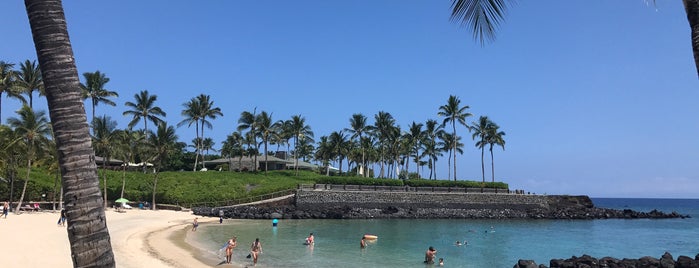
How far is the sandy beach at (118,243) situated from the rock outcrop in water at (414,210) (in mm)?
13436

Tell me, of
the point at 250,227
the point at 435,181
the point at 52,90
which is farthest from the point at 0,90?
the point at 52,90

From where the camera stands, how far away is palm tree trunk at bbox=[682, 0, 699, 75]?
5154mm

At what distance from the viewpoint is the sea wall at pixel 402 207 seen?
5378 cm

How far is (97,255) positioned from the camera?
4.27 metres

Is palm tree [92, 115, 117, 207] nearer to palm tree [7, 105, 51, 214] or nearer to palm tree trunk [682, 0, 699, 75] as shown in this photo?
palm tree [7, 105, 51, 214]

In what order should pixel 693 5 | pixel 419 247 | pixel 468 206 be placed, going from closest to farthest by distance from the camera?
pixel 693 5 < pixel 419 247 < pixel 468 206

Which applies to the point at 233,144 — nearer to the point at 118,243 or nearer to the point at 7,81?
the point at 7,81

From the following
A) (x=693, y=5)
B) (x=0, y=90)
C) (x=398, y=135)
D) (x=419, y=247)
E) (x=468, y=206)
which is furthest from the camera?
(x=398, y=135)

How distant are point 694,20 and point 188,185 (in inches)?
2346

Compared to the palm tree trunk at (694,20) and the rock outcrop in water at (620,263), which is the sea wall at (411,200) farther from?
the palm tree trunk at (694,20)

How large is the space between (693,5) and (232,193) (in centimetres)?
5635

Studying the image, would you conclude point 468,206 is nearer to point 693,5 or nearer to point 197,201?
point 197,201

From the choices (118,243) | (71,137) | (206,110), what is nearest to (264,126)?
(206,110)

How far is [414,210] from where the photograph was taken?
61281 millimetres
